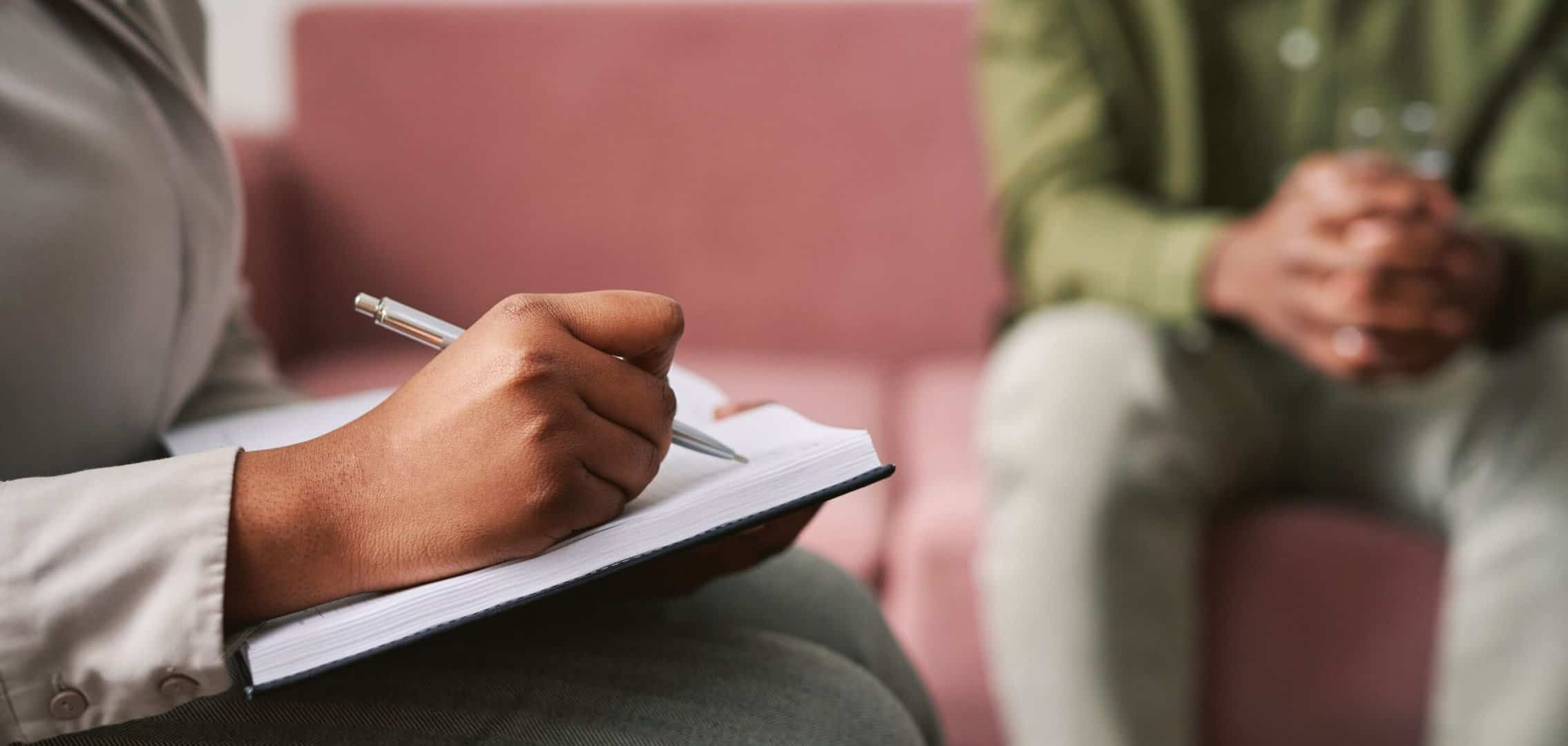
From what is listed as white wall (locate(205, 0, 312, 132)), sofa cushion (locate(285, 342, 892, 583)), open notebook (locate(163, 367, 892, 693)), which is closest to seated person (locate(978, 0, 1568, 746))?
sofa cushion (locate(285, 342, 892, 583))

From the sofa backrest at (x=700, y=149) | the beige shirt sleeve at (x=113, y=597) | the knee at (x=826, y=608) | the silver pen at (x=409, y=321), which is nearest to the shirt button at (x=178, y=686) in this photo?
the beige shirt sleeve at (x=113, y=597)

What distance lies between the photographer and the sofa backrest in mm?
1279

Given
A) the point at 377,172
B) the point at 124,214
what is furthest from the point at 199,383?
the point at 377,172

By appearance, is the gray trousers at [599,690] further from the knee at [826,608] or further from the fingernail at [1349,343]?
the fingernail at [1349,343]

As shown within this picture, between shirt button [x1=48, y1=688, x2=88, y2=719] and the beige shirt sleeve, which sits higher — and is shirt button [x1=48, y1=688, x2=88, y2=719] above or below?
below

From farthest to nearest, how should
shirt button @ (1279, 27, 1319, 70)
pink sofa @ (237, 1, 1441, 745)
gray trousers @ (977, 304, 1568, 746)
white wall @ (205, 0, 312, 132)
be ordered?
white wall @ (205, 0, 312, 132)
pink sofa @ (237, 1, 1441, 745)
shirt button @ (1279, 27, 1319, 70)
gray trousers @ (977, 304, 1568, 746)

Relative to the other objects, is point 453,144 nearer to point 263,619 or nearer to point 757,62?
point 757,62

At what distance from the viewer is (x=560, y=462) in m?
0.28

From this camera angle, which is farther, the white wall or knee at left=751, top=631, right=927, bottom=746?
the white wall

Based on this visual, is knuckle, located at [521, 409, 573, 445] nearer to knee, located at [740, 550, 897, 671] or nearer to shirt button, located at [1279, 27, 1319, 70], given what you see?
knee, located at [740, 550, 897, 671]

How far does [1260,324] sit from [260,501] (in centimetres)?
78

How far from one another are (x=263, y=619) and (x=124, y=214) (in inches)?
6.1

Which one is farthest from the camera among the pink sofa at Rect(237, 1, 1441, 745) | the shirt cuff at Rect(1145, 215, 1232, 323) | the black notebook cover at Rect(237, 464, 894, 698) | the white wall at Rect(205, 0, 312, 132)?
the white wall at Rect(205, 0, 312, 132)

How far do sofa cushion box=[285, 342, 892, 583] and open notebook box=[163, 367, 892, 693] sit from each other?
42cm
